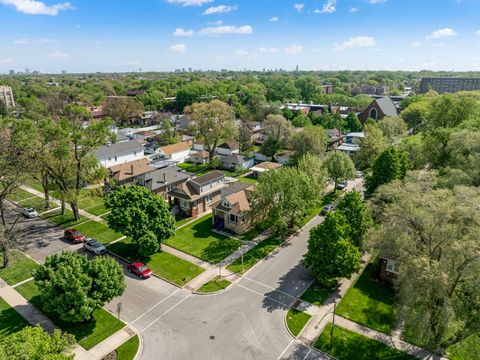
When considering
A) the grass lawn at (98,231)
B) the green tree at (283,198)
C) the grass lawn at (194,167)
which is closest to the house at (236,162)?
the grass lawn at (194,167)

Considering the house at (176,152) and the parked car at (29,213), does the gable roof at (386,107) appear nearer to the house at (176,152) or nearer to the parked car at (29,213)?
the house at (176,152)

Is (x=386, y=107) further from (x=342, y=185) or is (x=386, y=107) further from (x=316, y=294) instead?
(x=316, y=294)

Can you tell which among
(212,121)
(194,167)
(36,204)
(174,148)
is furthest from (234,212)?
(174,148)

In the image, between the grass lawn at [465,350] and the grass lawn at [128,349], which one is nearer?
the grass lawn at [465,350]

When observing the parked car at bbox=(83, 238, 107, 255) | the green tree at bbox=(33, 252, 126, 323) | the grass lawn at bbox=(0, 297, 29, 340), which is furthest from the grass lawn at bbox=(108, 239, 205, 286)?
the grass lawn at bbox=(0, 297, 29, 340)

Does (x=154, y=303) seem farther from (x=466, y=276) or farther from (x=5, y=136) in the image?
(x=5, y=136)

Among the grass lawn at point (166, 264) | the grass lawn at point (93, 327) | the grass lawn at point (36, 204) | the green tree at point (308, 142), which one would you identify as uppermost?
the green tree at point (308, 142)

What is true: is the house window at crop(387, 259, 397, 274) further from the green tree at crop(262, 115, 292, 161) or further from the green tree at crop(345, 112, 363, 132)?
the green tree at crop(345, 112, 363, 132)
